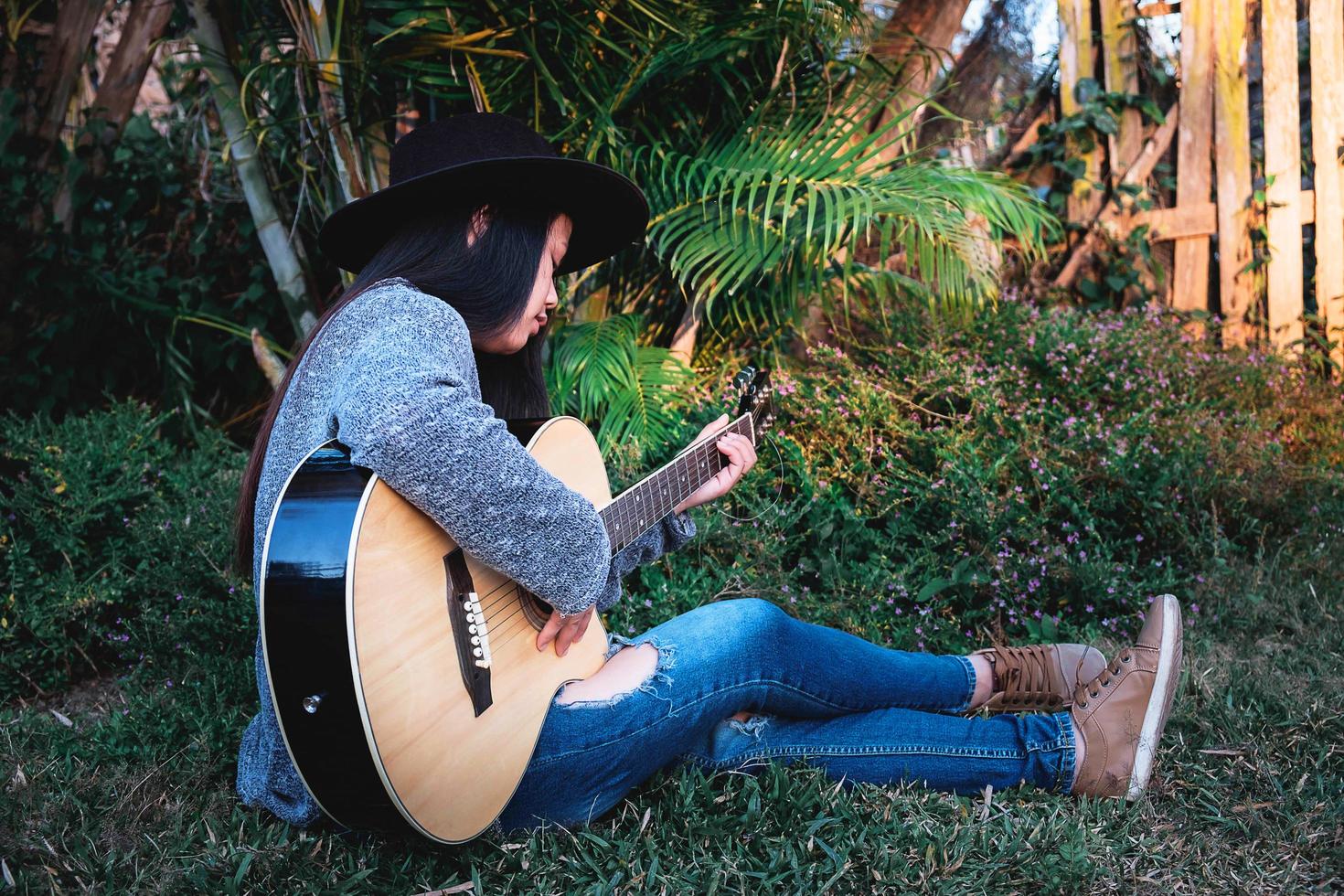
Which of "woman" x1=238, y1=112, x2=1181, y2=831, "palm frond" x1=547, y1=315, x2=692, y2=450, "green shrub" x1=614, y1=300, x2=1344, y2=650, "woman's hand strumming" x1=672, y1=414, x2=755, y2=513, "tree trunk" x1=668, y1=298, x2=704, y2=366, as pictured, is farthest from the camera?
"tree trunk" x1=668, y1=298, x2=704, y2=366

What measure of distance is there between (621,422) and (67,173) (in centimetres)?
266

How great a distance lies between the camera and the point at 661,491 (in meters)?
2.09

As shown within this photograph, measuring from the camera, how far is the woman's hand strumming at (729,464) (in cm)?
225

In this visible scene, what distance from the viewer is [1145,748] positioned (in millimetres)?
2049

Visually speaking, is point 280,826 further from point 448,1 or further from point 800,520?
point 448,1

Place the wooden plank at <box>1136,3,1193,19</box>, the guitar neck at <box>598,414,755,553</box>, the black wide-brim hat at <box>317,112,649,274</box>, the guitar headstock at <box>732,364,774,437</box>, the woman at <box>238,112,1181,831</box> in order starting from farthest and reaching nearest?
the wooden plank at <box>1136,3,1193,19</box>
the guitar headstock at <box>732,364,774,437</box>
the guitar neck at <box>598,414,755,553</box>
the black wide-brim hat at <box>317,112,649,274</box>
the woman at <box>238,112,1181,831</box>

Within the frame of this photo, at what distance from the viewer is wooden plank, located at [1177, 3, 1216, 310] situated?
14.9ft

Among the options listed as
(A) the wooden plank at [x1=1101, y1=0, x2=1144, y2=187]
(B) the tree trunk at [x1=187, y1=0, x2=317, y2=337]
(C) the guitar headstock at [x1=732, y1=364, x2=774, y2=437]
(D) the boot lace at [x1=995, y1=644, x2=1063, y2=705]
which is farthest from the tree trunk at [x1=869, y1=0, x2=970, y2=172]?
(D) the boot lace at [x1=995, y1=644, x2=1063, y2=705]

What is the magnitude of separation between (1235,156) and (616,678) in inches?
162

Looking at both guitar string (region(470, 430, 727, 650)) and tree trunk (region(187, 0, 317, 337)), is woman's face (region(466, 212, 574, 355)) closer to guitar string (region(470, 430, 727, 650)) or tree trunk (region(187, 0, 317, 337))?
guitar string (region(470, 430, 727, 650))

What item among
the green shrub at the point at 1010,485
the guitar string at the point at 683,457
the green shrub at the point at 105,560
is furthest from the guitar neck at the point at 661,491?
the green shrub at the point at 105,560

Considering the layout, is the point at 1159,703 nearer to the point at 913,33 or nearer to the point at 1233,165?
the point at 913,33

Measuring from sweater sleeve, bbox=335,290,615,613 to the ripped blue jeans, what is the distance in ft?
Result: 1.09

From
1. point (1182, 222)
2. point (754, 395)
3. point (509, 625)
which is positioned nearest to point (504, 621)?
point (509, 625)
